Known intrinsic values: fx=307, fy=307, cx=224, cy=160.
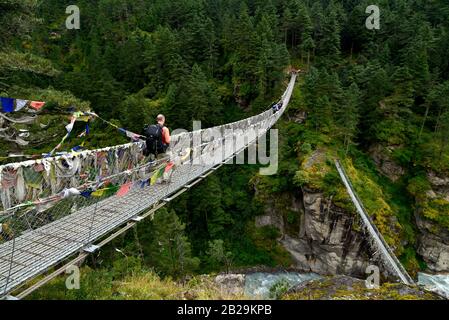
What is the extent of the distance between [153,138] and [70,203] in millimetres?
1809

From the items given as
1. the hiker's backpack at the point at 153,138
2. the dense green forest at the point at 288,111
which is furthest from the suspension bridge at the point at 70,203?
the dense green forest at the point at 288,111

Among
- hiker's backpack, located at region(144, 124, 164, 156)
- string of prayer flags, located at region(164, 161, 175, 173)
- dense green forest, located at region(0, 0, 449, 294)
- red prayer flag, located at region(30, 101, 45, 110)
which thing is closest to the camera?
red prayer flag, located at region(30, 101, 45, 110)

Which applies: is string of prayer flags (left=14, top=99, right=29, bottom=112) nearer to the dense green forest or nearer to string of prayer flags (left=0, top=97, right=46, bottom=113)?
string of prayer flags (left=0, top=97, right=46, bottom=113)

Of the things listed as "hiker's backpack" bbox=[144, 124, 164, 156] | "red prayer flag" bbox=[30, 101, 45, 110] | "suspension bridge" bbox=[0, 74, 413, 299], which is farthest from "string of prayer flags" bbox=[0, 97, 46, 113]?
"hiker's backpack" bbox=[144, 124, 164, 156]

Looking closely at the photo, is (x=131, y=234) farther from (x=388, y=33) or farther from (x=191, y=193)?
(x=388, y=33)

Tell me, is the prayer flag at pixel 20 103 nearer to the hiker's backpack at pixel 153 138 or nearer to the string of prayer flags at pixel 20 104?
the string of prayer flags at pixel 20 104

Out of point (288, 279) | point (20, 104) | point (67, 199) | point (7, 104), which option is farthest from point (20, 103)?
point (288, 279)

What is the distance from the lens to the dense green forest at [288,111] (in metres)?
19.3

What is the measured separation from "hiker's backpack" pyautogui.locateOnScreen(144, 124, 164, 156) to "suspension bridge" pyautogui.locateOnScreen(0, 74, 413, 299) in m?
0.28

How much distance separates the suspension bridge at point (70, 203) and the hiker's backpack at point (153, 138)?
276mm

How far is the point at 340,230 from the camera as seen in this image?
1831 cm

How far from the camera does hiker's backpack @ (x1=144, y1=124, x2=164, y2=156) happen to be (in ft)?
19.0
